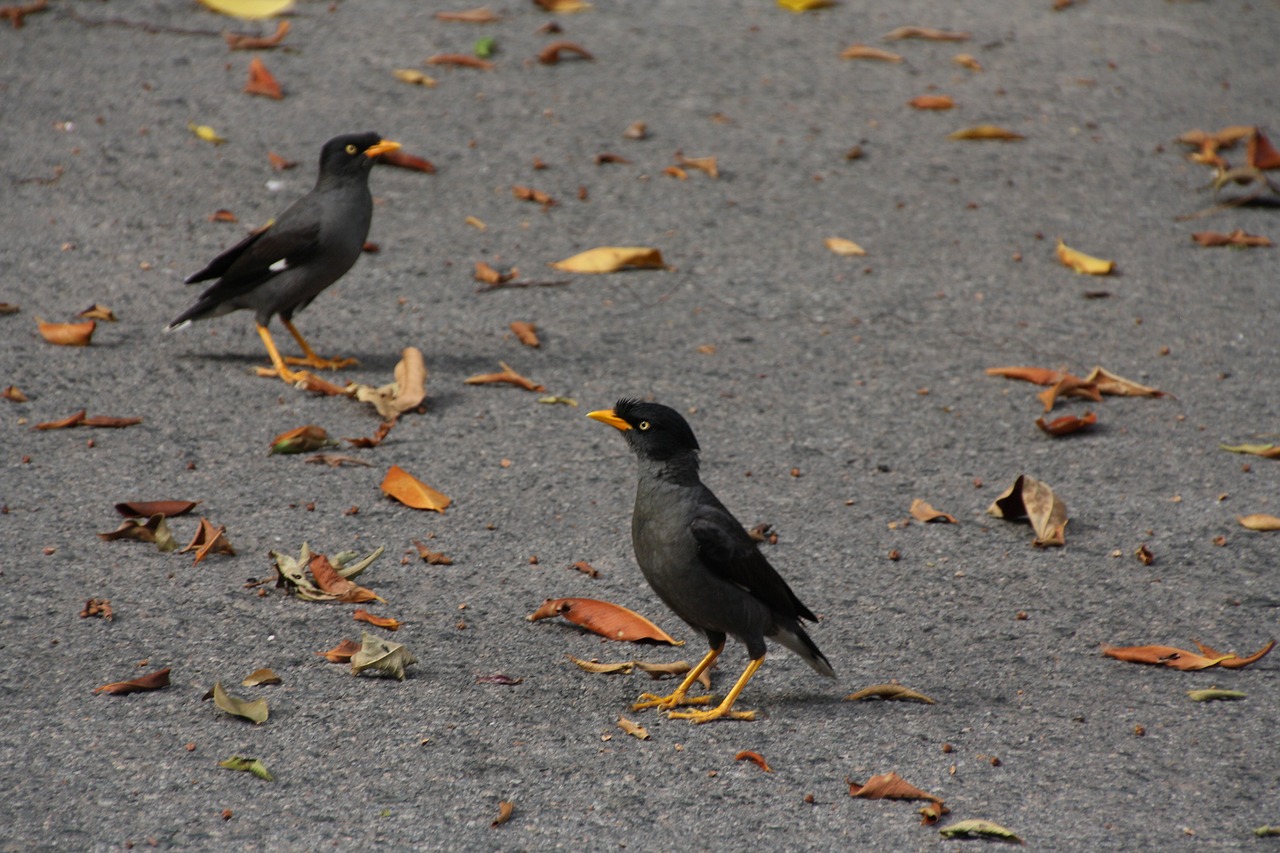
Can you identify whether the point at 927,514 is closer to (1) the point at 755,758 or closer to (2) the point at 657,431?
(2) the point at 657,431

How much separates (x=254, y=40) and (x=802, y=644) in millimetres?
7480

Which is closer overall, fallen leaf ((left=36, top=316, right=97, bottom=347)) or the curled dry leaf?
the curled dry leaf

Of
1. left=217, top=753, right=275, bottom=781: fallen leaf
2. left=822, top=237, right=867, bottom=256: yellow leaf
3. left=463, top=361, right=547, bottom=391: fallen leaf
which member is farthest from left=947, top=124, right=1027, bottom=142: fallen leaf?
left=217, top=753, right=275, bottom=781: fallen leaf

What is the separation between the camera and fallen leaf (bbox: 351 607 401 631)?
14.4 ft

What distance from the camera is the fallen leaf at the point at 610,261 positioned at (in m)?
7.64

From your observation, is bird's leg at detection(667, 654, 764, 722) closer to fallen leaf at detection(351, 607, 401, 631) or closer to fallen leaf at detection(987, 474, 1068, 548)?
fallen leaf at detection(351, 607, 401, 631)

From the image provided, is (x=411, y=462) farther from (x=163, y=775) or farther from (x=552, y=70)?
(x=552, y=70)

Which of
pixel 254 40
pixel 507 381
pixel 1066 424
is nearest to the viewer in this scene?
pixel 1066 424

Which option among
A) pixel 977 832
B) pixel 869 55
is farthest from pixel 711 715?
pixel 869 55

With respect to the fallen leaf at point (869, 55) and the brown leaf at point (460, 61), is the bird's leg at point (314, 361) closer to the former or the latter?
the brown leaf at point (460, 61)

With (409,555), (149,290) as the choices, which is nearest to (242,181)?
(149,290)

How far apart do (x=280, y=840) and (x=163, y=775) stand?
1.47 feet

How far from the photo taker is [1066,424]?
20.0ft

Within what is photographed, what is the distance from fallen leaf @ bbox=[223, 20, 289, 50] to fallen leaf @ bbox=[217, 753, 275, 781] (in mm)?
7361
